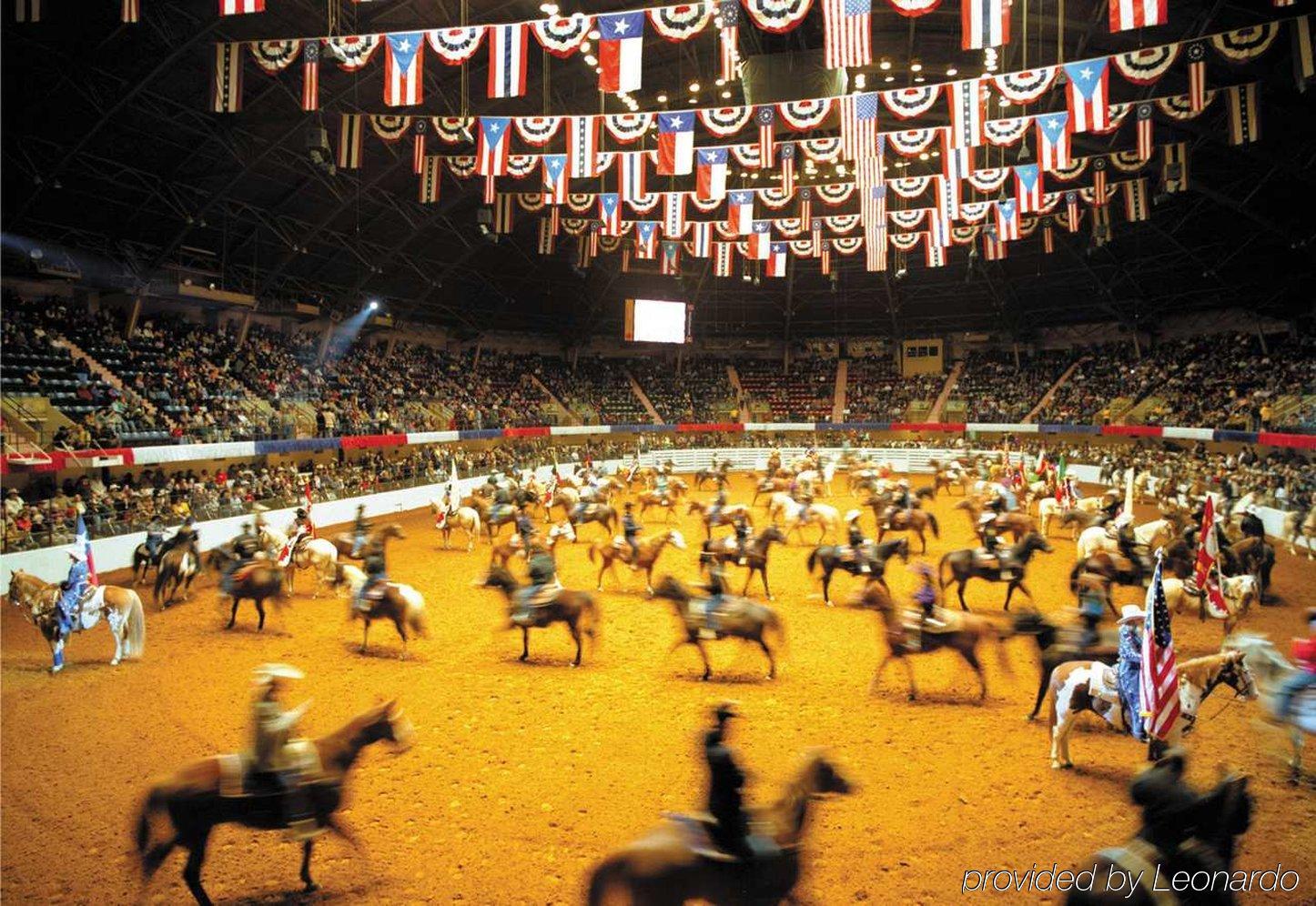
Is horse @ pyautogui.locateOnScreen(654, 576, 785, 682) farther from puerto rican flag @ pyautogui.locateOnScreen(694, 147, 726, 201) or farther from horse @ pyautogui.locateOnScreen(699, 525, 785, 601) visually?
puerto rican flag @ pyautogui.locateOnScreen(694, 147, 726, 201)

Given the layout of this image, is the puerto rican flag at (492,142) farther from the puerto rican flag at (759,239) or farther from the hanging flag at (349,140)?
the puerto rican flag at (759,239)

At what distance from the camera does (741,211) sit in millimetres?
25062

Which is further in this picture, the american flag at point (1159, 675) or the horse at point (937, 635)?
the horse at point (937, 635)

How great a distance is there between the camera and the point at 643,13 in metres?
13.2

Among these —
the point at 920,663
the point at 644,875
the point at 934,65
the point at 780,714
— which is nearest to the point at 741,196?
the point at 934,65

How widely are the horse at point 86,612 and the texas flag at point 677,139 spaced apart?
14806 mm

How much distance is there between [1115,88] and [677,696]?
27.3m

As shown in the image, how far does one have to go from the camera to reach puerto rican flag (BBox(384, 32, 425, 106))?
13906mm

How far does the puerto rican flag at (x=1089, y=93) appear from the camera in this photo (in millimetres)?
14891

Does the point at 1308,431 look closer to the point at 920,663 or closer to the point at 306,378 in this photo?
the point at 920,663

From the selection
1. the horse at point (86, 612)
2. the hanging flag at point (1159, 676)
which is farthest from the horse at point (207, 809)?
the hanging flag at point (1159, 676)

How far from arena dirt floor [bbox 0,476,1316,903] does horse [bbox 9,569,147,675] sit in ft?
1.18

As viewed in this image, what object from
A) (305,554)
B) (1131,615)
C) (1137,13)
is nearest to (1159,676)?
(1131,615)

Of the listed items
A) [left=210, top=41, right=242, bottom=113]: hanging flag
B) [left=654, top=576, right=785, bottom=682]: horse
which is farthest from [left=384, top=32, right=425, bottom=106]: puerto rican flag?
[left=654, top=576, right=785, bottom=682]: horse
